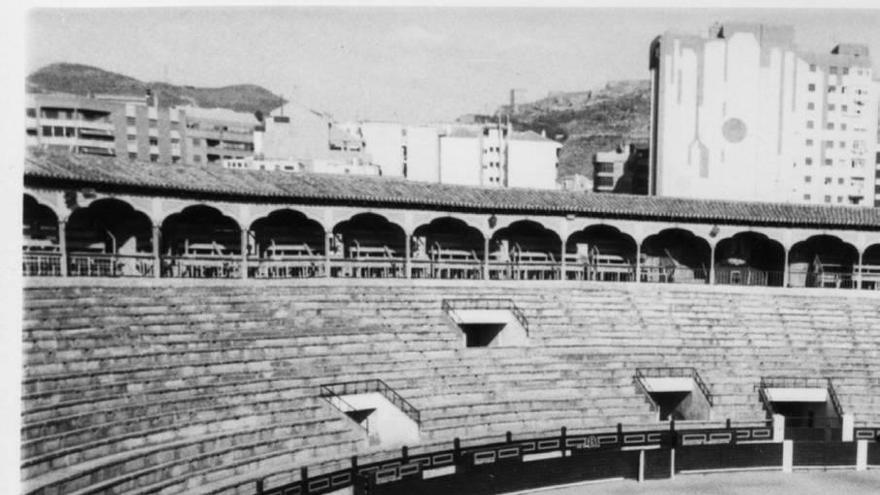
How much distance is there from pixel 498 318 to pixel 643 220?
7.62 metres

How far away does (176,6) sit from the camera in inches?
542

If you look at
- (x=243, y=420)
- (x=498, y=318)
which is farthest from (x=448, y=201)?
(x=243, y=420)

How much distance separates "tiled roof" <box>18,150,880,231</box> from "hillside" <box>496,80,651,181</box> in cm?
7142

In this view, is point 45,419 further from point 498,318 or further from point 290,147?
point 290,147

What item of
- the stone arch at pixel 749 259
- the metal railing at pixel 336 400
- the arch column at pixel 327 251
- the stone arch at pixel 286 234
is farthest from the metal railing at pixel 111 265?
the stone arch at pixel 749 259

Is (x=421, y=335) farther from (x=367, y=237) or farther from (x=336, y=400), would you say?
(x=367, y=237)

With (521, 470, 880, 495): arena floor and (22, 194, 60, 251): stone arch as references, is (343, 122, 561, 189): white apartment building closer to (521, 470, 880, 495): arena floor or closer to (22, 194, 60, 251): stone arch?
(22, 194, 60, 251): stone arch

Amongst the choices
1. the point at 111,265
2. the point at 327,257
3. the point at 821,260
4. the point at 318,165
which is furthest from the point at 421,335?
the point at 318,165

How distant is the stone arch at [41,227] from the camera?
2061 cm

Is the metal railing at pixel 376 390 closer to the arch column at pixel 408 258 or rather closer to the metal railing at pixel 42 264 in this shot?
the arch column at pixel 408 258

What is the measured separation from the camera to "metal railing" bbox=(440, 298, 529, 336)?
2412 cm

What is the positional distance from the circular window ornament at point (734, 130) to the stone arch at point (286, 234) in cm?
3575

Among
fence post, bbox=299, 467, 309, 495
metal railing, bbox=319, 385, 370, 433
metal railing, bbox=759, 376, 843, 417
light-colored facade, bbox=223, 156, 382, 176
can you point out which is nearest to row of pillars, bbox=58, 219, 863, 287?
metal railing, bbox=759, 376, 843, 417

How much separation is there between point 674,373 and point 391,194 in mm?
11165
